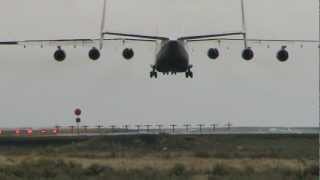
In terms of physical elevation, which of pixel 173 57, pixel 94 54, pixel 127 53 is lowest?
pixel 173 57

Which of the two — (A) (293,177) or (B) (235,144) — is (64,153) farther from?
(A) (293,177)

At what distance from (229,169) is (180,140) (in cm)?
4773

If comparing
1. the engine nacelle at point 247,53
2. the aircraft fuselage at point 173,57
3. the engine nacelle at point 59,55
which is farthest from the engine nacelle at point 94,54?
the engine nacelle at point 247,53

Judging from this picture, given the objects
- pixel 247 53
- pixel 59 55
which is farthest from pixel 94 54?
pixel 247 53

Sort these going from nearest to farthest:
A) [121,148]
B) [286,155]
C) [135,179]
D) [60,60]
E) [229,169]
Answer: [135,179], [60,60], [229,169], [286,155], [121,148]

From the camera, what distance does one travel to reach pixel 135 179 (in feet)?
134

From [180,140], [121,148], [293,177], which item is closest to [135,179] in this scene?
[293,177]

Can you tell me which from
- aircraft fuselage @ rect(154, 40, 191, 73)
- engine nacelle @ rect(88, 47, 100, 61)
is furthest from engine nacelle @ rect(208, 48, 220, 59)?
engine nacelle @ rect(88, 47, 100, 61)

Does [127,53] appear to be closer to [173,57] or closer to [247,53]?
[173,57]

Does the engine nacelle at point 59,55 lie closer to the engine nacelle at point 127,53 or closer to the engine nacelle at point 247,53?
the engine nacelle at point 127,53

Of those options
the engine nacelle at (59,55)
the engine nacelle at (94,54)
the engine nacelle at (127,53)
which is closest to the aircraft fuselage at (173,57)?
the engine nacelle at (127,53)

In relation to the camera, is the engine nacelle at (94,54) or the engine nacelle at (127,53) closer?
the engine nacelle at (94,54)

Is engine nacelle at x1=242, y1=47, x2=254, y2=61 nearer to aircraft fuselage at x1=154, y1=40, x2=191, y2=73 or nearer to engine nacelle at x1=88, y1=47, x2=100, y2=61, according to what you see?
aircraft fuselage at x1=154, y1=40, x2=191, y2=73

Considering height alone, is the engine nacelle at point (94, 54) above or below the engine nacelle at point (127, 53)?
below
